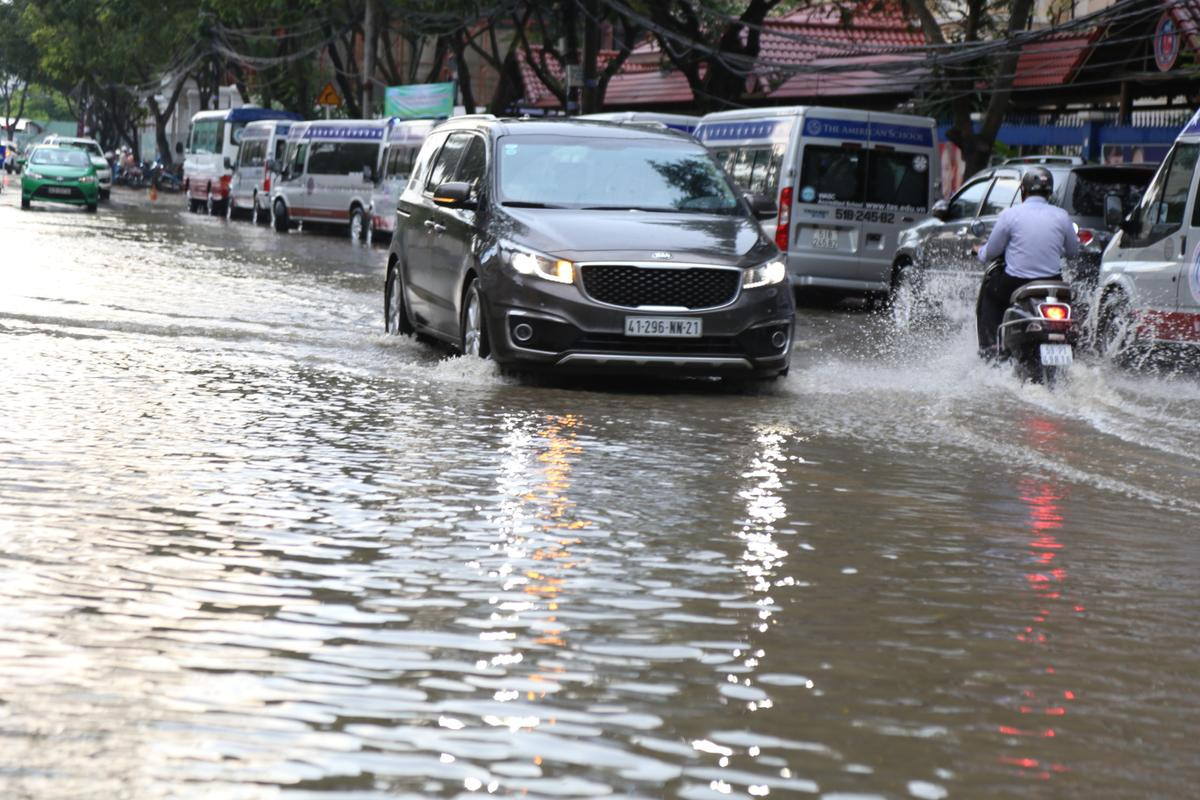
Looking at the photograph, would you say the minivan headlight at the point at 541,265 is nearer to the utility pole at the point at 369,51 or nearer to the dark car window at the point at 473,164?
the dark car window at the point at 473,164

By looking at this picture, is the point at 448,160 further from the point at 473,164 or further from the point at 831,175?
the point at 831,175

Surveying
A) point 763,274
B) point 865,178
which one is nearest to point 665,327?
point 763,274

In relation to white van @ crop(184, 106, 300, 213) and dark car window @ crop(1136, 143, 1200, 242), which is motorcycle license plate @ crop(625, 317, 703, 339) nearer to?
dark car window @ crop(1136, 143, 1200, 242)

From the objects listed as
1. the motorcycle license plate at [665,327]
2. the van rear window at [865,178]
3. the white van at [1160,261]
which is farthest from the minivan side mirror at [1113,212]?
the van rear window at [865,178]

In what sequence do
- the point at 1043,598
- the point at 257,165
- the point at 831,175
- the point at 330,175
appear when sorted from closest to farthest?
the point at 1043,598 → the point at 831,175 → the point at 330,175 → the point at 257,165

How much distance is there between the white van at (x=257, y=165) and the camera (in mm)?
49625

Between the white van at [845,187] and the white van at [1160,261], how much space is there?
871cm

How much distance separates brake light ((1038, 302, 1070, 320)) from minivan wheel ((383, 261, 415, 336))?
493 centimetres

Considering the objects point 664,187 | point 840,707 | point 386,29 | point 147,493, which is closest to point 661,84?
point 386,29

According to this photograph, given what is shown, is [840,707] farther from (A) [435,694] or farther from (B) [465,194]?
(B) [465,194]

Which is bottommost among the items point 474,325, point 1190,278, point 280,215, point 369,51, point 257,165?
point 280,215

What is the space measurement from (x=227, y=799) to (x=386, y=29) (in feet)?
160

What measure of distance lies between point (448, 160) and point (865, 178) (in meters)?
10.2

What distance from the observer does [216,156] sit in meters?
57.8
